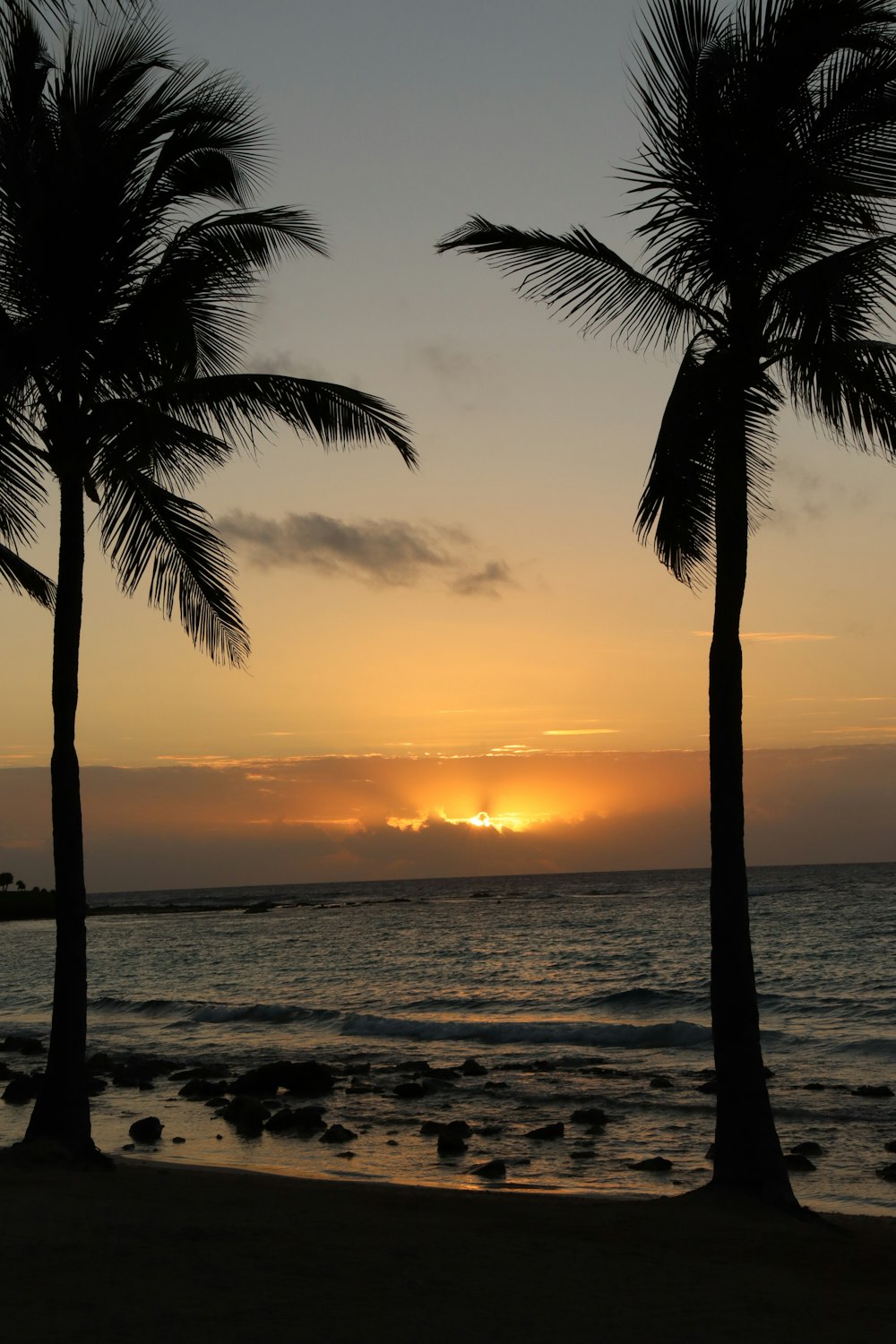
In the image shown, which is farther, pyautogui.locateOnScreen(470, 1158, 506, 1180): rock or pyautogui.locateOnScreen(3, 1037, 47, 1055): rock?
pyautogui.locateOnScreen(3, 1037, 47, 1055): rock

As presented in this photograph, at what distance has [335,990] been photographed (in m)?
37.7

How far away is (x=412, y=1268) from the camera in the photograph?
308 inches

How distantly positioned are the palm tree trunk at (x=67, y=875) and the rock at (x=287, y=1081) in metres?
8.08

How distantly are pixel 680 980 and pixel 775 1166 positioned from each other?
2923 centimetres

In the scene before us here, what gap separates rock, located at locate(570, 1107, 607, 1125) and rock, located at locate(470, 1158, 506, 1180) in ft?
10.4

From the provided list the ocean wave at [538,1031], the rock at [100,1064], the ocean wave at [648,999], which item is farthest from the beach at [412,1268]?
the ocean wave at [648,999]

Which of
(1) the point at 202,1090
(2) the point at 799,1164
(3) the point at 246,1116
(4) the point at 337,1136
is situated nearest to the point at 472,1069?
(1) the point at 202,1090

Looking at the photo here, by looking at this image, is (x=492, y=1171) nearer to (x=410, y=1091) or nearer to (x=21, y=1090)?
(x=410, y=1091)

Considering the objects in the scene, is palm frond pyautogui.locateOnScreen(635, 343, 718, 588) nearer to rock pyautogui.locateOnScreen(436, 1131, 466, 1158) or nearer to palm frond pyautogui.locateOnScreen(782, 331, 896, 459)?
palm frond pyautogui.locateOnScreen(782, 331, 896, 459)

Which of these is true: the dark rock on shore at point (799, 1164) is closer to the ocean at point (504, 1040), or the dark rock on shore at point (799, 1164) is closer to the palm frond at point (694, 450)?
the ocean at point (504, 1040)

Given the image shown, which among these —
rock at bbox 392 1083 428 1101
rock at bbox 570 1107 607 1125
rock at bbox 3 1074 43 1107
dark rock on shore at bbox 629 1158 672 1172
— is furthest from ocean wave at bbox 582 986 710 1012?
dark rock on shore at bbox 629 1158 672 1172

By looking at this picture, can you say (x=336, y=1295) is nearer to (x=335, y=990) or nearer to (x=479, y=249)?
(x=479, y=249)

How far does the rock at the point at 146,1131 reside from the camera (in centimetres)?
1491

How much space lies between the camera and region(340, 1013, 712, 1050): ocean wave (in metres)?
25.4
